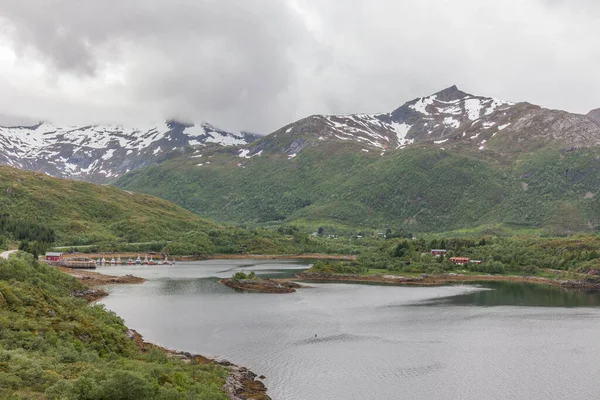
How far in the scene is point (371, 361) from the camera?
47.4 metres

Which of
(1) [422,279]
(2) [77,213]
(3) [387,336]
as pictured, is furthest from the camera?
(2) [77,213]

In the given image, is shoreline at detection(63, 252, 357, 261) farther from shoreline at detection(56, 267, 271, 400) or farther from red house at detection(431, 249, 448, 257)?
shoreline at detection(56, 267, 271, 400)

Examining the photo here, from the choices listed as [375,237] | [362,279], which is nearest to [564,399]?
[362,279]

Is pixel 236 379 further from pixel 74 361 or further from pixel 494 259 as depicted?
pixel 494 259

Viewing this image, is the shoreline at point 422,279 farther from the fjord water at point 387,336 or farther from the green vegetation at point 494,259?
the fjord water at point 387,336

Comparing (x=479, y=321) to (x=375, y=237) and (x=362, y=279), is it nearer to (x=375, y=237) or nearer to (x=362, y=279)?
(x=362, y=279)

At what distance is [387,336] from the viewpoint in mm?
57281

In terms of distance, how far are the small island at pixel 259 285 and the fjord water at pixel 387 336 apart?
286 cm

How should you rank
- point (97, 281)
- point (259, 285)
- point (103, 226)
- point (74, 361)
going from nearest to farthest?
point (74, 361)
point (259, 285)
point (97, 281)
point (103, 226)

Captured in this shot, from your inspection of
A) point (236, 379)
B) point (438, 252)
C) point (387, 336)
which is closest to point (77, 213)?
point (438, 252)

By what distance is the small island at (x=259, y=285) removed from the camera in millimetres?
90219

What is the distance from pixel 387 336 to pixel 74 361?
35732mm

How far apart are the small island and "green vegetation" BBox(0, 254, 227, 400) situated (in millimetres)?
41261

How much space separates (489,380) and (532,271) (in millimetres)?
81547
